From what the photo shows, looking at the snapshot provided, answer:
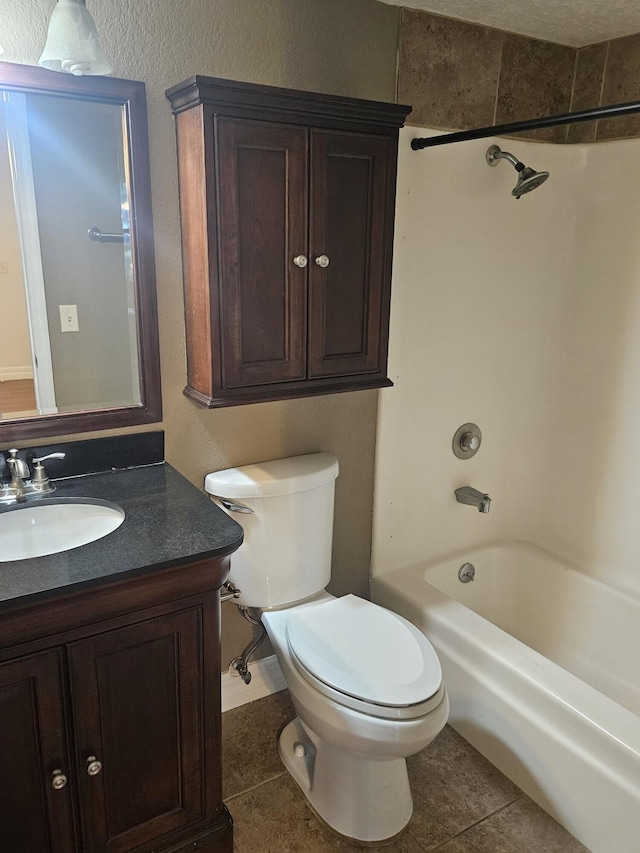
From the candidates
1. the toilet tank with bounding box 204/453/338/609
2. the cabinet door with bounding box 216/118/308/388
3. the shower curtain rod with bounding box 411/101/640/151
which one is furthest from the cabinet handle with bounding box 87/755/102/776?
the shower curtain rod with bounding box 411/101/640/151

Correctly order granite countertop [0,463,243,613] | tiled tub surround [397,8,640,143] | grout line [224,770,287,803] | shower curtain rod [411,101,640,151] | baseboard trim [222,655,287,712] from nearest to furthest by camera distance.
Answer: granite countertop [0,463,243,613] < shower curtain rod [411,101,640,151] < grout line [224,770,287,803] < tiled tub surround [397,8,640,143] < baseboard trim [222,655,287,712]

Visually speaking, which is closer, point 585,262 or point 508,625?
point 585,262

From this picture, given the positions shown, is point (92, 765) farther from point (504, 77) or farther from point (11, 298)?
point (504, 77)

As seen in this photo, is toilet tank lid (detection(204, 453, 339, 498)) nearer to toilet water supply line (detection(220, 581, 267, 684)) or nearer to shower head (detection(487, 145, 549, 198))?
toilet water supply line (detection(220, 581, 267, 684))

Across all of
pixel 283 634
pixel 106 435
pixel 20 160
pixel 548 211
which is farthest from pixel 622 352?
pixel 20 160

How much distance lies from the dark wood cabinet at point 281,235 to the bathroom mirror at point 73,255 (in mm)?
118

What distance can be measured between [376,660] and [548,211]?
1591 millimetres

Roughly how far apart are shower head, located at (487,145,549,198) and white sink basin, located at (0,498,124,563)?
1405 millimetres

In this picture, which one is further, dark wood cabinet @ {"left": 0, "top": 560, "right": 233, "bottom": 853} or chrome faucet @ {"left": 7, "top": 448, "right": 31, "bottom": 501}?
chrome faucet @ {"left": 7, "top": 448, "right": 31, "bottom": 501}

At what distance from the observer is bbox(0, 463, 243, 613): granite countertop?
1.12 meters

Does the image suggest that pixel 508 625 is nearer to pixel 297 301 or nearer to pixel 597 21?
pixel 297 301

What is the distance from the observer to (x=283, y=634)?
1709 millimetres

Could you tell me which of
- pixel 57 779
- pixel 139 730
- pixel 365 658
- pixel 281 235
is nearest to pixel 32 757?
pixel 57 779

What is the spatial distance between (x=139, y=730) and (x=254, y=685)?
82cm
